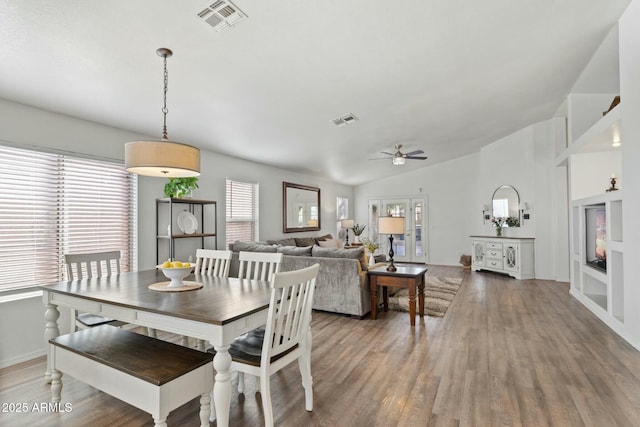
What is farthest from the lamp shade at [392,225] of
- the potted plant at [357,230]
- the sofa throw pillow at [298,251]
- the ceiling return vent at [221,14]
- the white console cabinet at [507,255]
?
the potted plant at [357,230]

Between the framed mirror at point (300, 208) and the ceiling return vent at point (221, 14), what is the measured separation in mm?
4836

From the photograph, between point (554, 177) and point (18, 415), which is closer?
point (18, 415)

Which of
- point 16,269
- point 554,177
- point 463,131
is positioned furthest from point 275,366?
point 554,177

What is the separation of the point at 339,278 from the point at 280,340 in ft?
7.23

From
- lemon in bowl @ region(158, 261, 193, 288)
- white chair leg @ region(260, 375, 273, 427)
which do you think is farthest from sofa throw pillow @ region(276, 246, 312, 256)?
Answer: white chair leg @ region(260, 375, 273, 427)

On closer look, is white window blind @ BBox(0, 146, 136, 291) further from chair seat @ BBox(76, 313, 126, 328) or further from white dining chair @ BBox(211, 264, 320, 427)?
white dining chair @ BBox(211, 264, 320, 427)

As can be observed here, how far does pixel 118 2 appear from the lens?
2.02 m

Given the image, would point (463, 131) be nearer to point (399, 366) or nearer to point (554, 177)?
point (554, 177)

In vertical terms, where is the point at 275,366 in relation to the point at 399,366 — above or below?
above

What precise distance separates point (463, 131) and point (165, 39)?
5593 millimetres

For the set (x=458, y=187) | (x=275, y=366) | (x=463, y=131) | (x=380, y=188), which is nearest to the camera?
(x=275, y=366)

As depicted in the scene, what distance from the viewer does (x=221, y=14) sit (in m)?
2.26

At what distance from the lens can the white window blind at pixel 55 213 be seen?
2984 mm

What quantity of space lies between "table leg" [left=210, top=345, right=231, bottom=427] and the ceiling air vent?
3.71 metres
